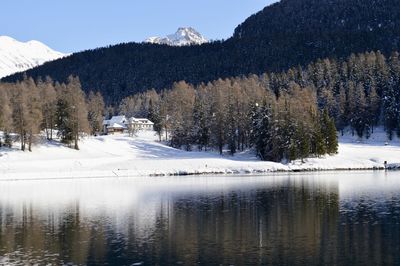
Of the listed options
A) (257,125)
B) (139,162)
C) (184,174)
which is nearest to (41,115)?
(139,162)

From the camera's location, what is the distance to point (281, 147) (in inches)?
4181

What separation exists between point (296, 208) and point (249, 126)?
72.0 meters

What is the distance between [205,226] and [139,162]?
6421 cm

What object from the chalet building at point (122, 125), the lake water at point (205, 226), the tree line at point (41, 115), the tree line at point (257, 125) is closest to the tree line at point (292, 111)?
the tree line at point (257, 125)

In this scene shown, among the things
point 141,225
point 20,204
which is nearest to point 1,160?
point 20,204

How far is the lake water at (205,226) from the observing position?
28156mm

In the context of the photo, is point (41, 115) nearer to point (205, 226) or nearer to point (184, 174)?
point (184, 174)

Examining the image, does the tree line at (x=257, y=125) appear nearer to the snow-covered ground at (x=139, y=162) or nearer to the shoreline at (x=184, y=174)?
the snow-covered ground at (x=139, y=162)

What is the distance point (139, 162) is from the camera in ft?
331

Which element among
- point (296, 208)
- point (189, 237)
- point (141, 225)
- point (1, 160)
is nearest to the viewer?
point (189, 237)

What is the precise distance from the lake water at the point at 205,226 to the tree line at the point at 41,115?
35667 mm

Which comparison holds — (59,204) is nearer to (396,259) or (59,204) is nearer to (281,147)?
(396,259)

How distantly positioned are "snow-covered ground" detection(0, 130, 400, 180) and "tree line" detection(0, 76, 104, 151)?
133 inches

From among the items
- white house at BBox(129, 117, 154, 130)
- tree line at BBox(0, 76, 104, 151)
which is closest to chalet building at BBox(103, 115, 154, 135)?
white house at BBox(129, 117, 154, 130)
